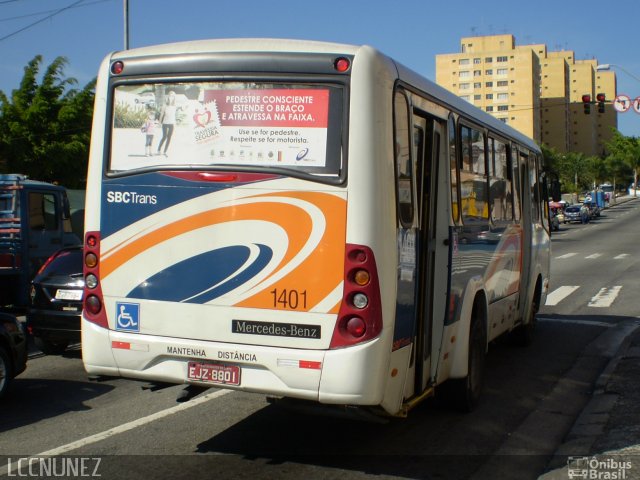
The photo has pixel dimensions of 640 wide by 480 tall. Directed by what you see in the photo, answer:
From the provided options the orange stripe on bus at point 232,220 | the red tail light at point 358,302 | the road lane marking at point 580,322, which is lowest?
the road lane marking at point 580,322

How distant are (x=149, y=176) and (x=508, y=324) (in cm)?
552

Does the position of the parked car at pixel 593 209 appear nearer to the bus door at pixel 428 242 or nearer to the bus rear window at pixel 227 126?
the bus door at pixel 428 242

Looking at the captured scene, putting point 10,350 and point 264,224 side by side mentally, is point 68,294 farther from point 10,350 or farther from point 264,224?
point 264,224

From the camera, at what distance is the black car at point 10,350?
7.52 meters

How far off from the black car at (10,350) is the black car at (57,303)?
5.59 feet

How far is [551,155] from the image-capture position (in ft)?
306

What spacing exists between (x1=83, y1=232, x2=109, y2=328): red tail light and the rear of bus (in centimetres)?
1

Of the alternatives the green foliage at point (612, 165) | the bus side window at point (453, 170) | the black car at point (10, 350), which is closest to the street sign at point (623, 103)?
the bus side window at point (453, 170)

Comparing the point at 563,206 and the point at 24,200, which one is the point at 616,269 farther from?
the point at 563,206

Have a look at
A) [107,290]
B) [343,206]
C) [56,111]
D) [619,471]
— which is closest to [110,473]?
[107,290]

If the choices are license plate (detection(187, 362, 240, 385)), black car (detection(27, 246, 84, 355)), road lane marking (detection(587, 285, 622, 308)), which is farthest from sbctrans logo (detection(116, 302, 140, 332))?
road lane marking (detection(587, 285, 622, 308))

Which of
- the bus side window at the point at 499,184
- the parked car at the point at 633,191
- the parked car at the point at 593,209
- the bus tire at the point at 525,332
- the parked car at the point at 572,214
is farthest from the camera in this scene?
the parked car at the point at 633,191

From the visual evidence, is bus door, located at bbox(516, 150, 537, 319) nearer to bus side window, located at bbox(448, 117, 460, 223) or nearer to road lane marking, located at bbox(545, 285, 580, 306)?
bus side window, located at bbox(448, 117, 460, 223)

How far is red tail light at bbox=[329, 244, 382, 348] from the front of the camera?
5.07 metres
